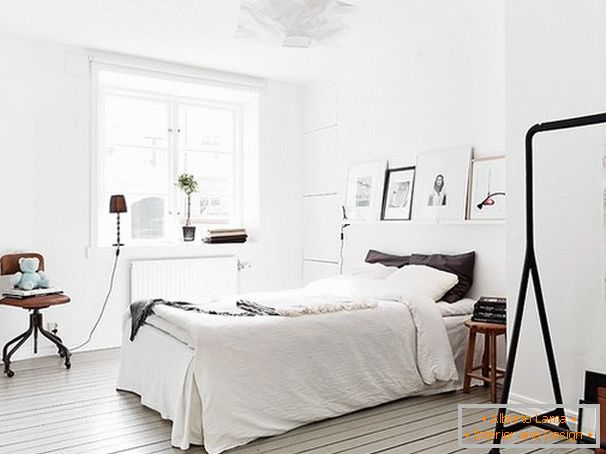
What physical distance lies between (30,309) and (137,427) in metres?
1.68

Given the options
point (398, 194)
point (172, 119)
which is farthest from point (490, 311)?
point (172, 119)

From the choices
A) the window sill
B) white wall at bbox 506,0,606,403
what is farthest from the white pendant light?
the window sill

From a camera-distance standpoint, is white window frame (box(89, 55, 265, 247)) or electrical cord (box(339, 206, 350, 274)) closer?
white window frame (box(89, 55, 265, 247))

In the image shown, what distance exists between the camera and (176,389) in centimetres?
304

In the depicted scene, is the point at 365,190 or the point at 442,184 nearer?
the point at 442,184

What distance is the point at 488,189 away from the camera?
13.5ft

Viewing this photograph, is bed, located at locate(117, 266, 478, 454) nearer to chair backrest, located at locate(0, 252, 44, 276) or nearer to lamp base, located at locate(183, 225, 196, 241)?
chair backrest, located at locate(0, 252, 44, 276)

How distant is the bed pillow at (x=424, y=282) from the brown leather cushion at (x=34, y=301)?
2.57m

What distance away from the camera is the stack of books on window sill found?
5809 mm

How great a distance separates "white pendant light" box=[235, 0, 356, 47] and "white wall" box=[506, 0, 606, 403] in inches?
42.8

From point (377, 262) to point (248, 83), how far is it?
8.08ft

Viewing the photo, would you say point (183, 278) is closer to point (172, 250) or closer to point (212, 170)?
point (172, 250)
